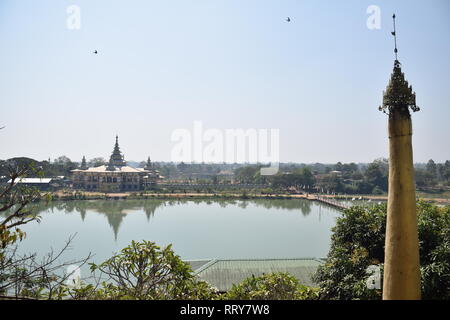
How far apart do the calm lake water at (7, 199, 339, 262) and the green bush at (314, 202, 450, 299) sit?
773 centimetres

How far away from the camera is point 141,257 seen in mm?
4359

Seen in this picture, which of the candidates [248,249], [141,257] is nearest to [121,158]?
[248,249]

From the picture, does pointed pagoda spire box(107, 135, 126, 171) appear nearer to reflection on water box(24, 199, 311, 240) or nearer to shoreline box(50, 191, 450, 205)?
shoreline box(50, 191, 450, 205)

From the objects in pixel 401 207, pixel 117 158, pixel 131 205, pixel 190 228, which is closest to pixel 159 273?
pixel 401 207

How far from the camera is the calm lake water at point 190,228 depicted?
13.8 m

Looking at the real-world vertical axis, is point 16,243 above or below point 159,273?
above

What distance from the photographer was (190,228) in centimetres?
1856

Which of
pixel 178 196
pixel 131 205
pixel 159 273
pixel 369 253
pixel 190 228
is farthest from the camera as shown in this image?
pixel 178 196

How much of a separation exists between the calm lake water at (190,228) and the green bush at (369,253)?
7.73m

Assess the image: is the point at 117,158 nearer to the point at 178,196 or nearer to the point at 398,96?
the point at 178,196

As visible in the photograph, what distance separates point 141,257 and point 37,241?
13.1 meters

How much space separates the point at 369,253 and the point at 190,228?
46.7ft

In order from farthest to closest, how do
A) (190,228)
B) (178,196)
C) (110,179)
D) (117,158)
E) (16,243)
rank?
(117,158), (110,179), (178,196), (190,228), (16,243)
